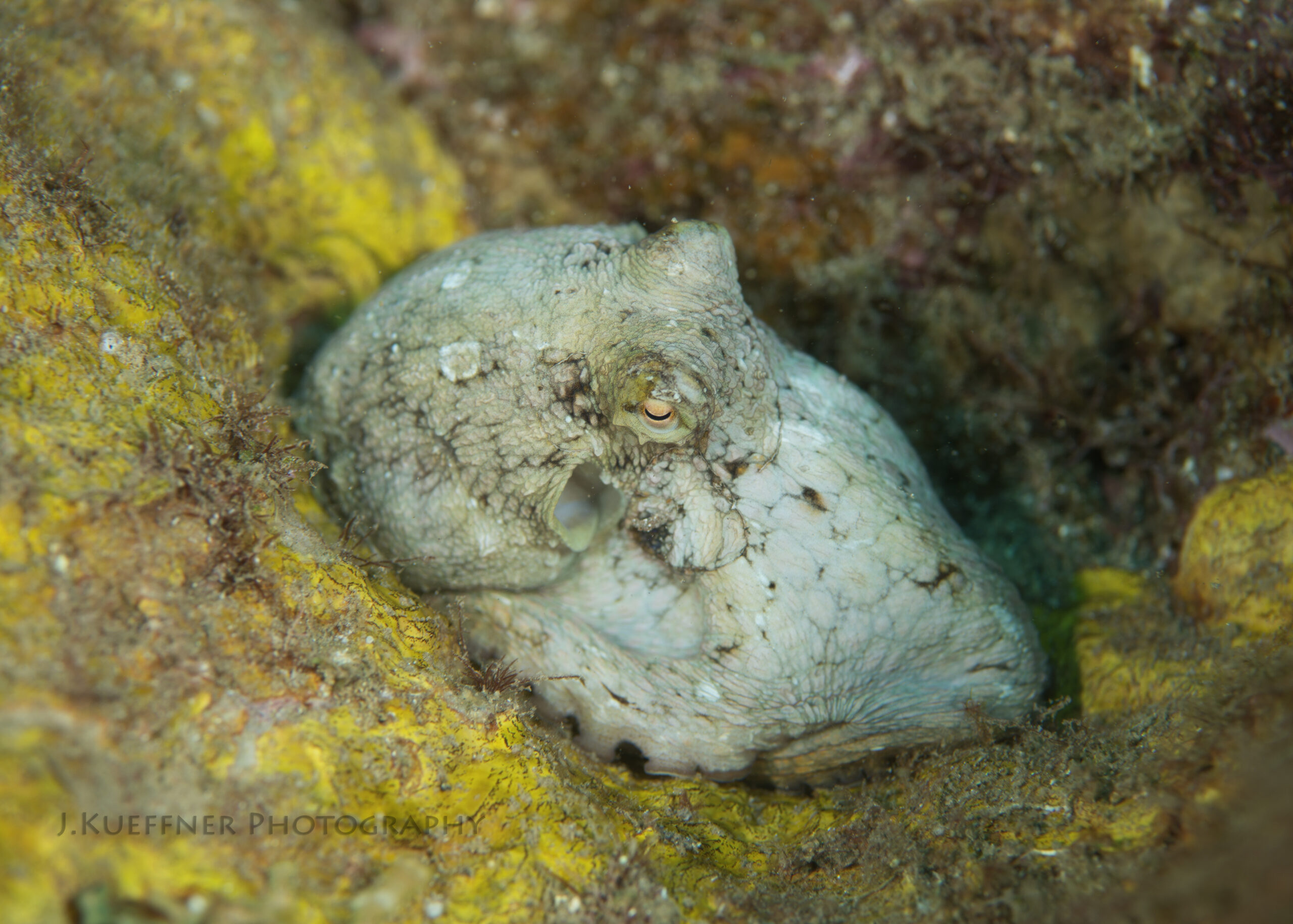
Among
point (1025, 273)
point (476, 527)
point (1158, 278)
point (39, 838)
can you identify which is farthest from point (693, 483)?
point (1158, 278)

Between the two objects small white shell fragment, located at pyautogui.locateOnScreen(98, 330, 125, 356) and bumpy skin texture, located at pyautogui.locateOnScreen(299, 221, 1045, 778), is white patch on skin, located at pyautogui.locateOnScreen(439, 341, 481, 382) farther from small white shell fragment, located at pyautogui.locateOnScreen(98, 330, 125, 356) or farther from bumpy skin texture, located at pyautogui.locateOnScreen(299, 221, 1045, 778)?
small white shell fragment, located at pyautogui.locateOnScreen(98, 330, 125, 356)

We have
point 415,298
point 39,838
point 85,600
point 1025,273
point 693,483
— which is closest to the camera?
point 39,838

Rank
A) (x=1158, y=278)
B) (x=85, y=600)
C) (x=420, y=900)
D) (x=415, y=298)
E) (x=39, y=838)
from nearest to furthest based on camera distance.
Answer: (x=39, y=838), (x=85, y=600), (x=420, y=900), (x=415, y=298), (x=1158, y=278)

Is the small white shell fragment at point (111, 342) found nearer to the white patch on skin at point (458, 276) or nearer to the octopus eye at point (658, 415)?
the white patch on skin at point (458, 276)

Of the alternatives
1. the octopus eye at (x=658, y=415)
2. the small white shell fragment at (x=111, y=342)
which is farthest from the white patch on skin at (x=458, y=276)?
the small white shell fragment at (x=111, y=342)

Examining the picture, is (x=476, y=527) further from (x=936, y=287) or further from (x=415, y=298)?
(x=936, y=287)
